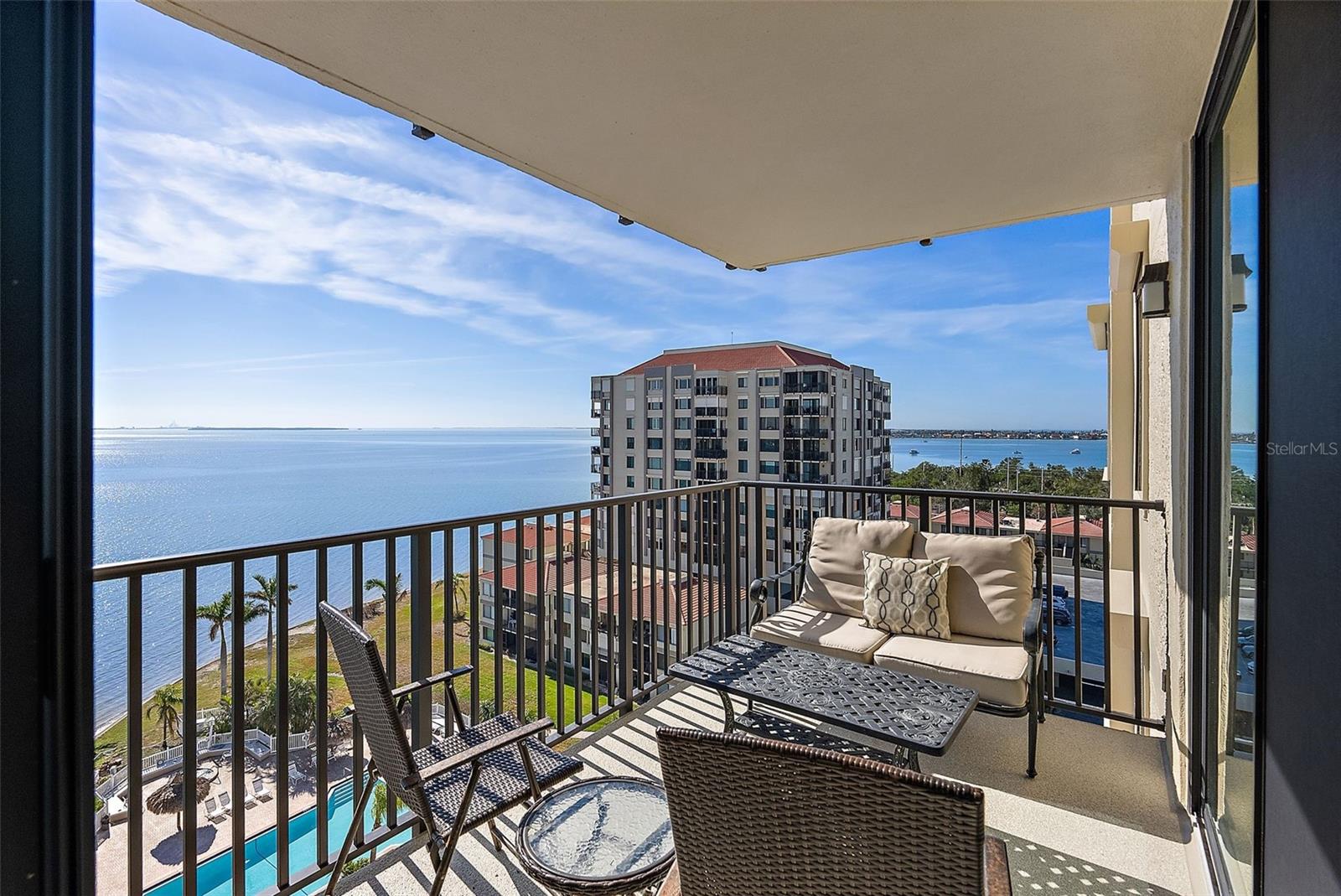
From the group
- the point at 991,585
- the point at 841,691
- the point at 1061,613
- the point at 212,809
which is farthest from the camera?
the point at 212,809

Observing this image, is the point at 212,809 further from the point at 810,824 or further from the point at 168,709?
the point at 810,824

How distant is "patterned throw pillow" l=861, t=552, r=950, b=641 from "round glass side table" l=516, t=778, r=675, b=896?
1.88 metres

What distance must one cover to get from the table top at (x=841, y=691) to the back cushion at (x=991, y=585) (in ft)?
2.74

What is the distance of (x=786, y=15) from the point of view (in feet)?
5.62

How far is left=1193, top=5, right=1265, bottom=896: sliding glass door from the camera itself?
55.6 inches

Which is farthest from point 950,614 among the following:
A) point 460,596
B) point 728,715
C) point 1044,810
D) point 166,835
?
point 166,835

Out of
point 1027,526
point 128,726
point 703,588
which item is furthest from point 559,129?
point 1027,526

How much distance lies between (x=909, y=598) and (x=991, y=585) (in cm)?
42

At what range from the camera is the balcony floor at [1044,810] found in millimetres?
2051

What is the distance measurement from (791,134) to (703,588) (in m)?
2.81

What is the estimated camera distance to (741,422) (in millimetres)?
22141

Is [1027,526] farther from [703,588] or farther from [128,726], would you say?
[128,726]

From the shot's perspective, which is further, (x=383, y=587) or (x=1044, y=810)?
(x=1044, y=810)

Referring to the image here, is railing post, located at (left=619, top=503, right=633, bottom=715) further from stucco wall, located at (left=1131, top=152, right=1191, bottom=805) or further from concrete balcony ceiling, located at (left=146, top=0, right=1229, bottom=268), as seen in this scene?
stucco wall, located at (left=1131, top=152, right=1191, bottom=805)
